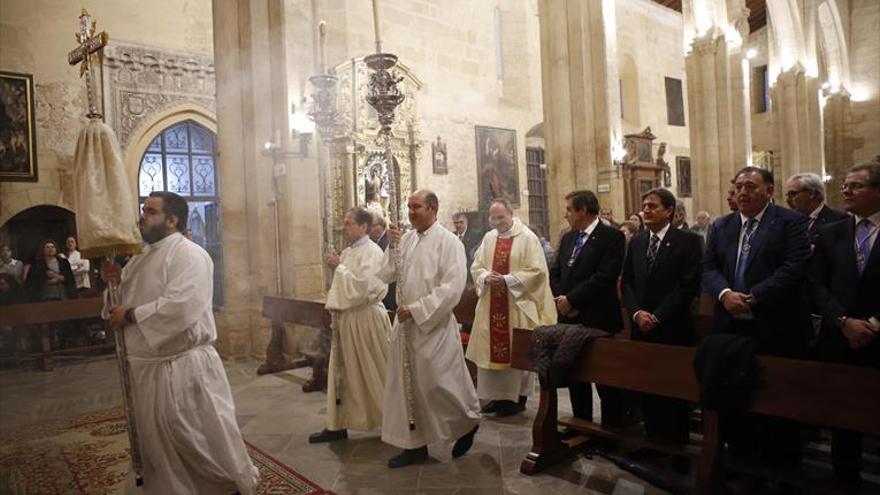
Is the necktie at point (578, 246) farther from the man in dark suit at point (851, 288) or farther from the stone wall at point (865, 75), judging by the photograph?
the stone wall at point (865, 75)

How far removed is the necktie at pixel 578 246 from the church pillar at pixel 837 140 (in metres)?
20.2

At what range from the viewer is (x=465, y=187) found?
1423 centimetres

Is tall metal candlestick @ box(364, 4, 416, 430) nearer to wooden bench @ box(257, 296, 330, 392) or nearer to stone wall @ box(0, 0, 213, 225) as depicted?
wooden bench @ box(257, 296, 330, 392)

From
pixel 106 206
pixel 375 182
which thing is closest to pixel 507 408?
pixel 106 206

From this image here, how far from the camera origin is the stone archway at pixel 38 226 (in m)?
10.5

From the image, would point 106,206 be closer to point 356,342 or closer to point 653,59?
point 356,342

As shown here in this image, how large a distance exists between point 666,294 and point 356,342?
2.31m

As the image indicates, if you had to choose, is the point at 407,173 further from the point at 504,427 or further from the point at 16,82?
the point at 504,427

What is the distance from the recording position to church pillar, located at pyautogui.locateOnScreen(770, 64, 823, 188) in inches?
724

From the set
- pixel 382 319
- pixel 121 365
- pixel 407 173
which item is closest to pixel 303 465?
pixel 382 319

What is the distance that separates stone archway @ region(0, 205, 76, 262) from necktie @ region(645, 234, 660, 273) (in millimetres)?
10387

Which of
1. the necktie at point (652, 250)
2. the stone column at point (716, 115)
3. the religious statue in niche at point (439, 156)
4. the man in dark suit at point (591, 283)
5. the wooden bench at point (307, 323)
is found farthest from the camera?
the religious statue in niche at point (439, 156)

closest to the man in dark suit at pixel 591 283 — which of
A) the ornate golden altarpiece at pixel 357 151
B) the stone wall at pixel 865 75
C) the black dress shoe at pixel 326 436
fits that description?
the black dress shoe at pixel 326 436

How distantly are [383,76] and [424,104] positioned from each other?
9.43 metres
